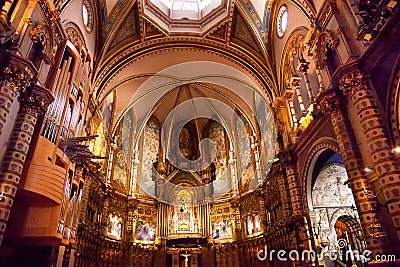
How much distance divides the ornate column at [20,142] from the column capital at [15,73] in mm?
365

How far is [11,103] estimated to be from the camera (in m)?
8.24

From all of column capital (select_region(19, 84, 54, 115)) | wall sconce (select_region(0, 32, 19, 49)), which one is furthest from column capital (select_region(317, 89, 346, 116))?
wall sconce (select_region(0, 32, 19, 49))

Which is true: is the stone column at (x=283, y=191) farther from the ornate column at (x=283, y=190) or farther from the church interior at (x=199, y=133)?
the church interior at (x=199, y=133)

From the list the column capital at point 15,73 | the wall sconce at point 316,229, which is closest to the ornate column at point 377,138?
the wall sconce at point 316,229

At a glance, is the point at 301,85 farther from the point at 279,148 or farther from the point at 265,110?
the point at 265,110

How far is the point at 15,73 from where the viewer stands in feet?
27.0

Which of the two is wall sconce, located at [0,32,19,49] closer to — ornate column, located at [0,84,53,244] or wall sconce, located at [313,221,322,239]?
ornate column, located at [0,84,53,244]

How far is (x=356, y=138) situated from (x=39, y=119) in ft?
34.4

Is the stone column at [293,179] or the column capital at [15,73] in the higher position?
the column capital at [15,73]

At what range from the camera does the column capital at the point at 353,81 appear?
8.73 metres

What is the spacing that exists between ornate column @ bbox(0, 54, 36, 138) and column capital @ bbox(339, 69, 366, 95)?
32.4ft

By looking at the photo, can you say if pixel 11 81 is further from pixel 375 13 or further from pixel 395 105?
pixel 395 105

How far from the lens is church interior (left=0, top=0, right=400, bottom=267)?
8234 millimetres

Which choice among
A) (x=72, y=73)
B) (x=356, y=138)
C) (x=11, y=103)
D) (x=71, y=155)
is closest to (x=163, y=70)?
(x=72, y=73)
